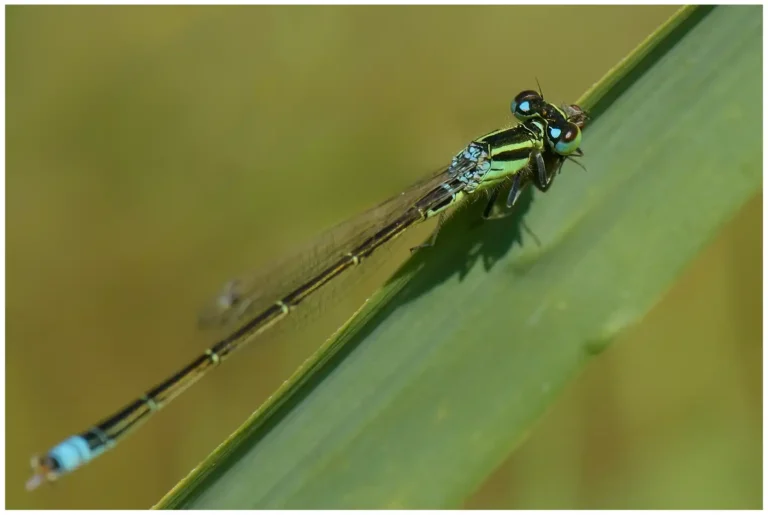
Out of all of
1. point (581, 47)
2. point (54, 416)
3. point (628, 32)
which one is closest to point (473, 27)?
point (581, 47)

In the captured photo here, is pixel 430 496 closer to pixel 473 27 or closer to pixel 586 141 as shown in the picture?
pixel 586 141

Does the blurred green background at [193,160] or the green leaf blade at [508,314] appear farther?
the blurred green background at [193,160]

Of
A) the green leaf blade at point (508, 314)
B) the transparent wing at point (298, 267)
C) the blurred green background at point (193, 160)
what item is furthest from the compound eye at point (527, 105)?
the blurred green background at point (193, 160)

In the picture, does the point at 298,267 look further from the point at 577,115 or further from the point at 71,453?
the point at 577,115

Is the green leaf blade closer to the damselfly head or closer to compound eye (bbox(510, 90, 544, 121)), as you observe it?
the damselfly head

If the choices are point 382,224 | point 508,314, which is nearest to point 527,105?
point 382,224

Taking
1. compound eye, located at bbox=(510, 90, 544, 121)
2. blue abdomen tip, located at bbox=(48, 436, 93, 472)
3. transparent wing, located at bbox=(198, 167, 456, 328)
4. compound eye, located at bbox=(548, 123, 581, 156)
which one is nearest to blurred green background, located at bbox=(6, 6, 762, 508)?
transparent wing, located at bbox=(198, 167, 456, 328)

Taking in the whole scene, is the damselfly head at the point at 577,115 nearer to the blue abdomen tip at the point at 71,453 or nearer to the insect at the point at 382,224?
the insect at the point at 382,224
